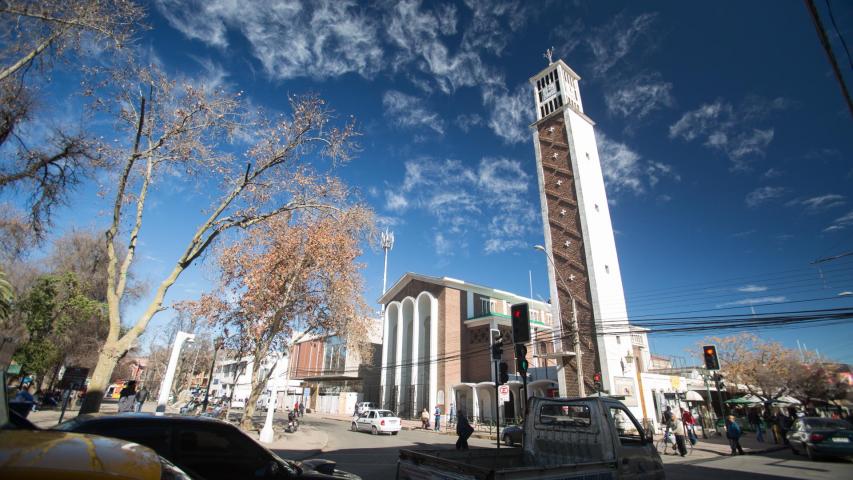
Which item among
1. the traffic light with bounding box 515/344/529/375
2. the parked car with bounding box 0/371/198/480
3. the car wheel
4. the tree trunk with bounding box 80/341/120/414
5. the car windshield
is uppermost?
the traffic light with bounding box 515/344/529/375

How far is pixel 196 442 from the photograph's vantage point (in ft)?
14.7

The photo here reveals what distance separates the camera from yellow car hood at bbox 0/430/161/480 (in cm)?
161

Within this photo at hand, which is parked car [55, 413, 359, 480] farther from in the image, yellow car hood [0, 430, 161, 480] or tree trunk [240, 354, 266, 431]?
tree trunk [240, 354, 266, 431]

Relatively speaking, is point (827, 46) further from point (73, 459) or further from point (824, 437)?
point (824, 437)

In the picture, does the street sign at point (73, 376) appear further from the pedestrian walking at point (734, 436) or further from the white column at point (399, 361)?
the white column at point (399, 361)

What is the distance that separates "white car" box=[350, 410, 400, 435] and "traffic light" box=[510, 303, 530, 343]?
18358mm

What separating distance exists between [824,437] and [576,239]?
58.0 feet

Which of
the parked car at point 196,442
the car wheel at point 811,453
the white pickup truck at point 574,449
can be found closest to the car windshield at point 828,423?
the car wheel at point 811,453

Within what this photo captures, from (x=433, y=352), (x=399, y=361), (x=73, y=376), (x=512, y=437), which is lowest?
Answer: (x=512, y=437)

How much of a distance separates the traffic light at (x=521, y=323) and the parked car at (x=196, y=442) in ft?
24.3

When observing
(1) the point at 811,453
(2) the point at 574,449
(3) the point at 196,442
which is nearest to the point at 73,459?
(3) the point at 196,442

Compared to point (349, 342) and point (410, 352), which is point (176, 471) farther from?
point (410, 352)

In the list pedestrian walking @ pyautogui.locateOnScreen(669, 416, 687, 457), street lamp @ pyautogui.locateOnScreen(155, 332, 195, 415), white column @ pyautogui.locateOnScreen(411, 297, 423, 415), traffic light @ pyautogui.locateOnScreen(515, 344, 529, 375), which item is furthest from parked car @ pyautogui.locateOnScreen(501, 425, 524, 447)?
white column @ pyautogui.locateOnScreen(411, 297, 423, 415)

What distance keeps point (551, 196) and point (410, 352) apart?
2145 cm
